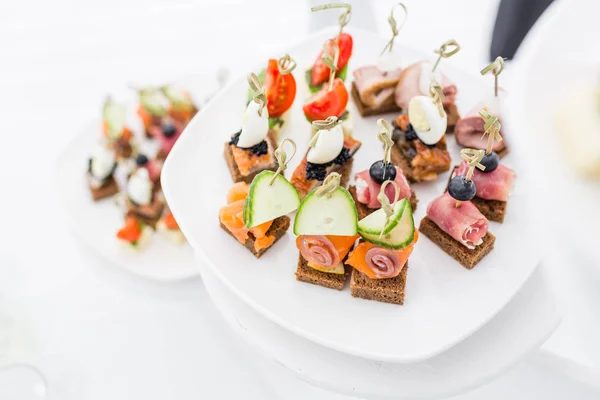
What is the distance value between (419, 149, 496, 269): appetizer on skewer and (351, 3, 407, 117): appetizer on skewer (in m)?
0.39

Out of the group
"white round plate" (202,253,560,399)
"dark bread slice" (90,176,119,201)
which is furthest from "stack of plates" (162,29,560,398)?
"dark bread slice" (90,176,119,201)

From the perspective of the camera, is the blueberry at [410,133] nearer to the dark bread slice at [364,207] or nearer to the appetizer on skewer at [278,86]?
the dark bread slice at [364,207]

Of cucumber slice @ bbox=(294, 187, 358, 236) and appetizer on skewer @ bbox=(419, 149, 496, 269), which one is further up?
cucumber slice @ bbox=(294, 187, 358, 236)

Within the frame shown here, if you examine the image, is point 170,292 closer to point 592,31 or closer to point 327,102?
point 327,102

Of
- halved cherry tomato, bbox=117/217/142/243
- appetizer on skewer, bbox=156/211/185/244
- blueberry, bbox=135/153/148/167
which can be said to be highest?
blueberry, bbox=135/153/148/167

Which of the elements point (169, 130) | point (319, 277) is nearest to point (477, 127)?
point (319, 277)

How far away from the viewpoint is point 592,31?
2.12 feet

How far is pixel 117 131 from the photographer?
2.28m

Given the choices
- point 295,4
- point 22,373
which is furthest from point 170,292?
point 295,4

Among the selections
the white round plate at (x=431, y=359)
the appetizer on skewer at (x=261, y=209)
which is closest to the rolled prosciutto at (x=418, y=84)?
the appetizer on skewer at (x=261, y=209)

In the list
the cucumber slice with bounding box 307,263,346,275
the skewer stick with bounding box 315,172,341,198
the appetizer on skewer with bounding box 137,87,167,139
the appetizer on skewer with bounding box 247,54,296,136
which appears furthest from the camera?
the appetizer on skewer with bounding box 137,87,167,139

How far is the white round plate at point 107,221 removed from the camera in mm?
2020

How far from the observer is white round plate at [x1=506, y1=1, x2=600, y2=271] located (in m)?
0.52

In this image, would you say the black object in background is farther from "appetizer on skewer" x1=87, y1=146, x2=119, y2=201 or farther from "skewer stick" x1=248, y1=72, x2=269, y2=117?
"appetizer on skewer" x1=87, y1=146, x2=119, y2=201
